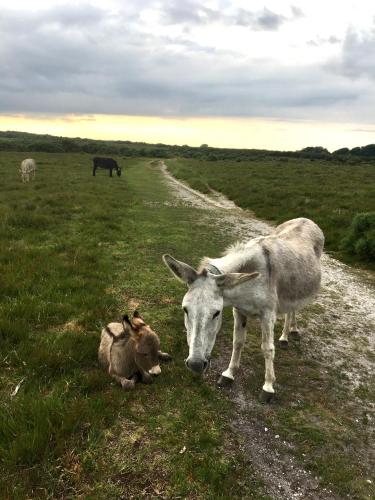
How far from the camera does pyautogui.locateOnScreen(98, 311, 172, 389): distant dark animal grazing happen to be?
4.96 m

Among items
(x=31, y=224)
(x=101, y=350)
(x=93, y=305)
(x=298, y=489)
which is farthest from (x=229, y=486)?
(x=31, y=224)

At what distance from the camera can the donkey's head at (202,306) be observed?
3.86m

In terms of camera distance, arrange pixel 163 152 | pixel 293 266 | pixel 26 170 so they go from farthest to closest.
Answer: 1. pixel 163 152
2. pixel 26 170
3. pixel 293 266

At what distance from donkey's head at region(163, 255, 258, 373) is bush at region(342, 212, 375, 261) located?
10008mm

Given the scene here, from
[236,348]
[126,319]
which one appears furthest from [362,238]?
[126,319]

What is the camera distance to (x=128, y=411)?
453 cm

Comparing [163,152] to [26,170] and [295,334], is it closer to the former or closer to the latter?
[26,170]

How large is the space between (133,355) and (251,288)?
186 centimetres

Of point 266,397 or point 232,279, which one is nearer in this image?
point 232,279

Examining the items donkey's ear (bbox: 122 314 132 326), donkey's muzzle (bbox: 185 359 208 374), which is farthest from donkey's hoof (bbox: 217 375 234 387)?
donkey's muzzle (bbox: 185 359 208 374)

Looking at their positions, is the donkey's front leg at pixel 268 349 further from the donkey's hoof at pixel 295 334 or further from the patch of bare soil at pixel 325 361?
the donkey's hoof at pixel 295 334

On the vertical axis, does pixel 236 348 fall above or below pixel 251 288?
below

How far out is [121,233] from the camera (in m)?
14.0

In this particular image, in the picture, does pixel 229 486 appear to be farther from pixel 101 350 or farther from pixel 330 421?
pixel 101 350
